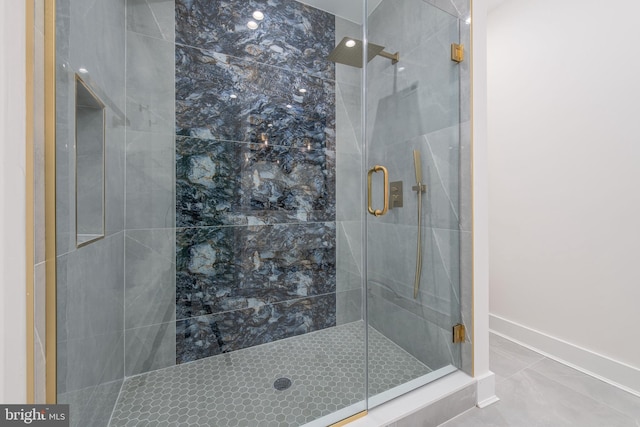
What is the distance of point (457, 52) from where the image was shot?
4.53ft

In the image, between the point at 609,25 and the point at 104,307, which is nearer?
the point at 104,307

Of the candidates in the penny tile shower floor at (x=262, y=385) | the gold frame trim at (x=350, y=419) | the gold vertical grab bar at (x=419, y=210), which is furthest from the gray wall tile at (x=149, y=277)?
the gold vertical grab bar at (x=419, y=210)

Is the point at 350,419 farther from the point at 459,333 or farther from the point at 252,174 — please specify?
the point at 252,174

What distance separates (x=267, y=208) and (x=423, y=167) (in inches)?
42.0

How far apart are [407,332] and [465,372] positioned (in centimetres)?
33

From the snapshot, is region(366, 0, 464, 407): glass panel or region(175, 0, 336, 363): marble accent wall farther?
region(175, 0, 336, 363): marble accent wall

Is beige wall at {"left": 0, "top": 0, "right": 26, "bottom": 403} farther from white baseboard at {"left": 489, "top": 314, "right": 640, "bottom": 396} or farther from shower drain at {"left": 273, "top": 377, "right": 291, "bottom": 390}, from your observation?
white baseboard at {"left": 489, "top": 314, "right": 640, "bottom": 396}

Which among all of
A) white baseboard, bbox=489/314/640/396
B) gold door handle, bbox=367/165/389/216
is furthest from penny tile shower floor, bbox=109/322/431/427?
white baseboard, bbox=489/314/640/396

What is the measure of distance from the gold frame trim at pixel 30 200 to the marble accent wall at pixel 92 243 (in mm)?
72

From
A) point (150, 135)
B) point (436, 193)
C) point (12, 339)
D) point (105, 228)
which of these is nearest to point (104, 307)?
point (105, 228)

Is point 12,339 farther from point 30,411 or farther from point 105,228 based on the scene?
point 105,228

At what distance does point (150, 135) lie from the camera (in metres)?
1.52

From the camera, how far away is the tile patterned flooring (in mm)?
1192

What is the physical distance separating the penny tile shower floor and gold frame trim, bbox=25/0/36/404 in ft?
2.89
